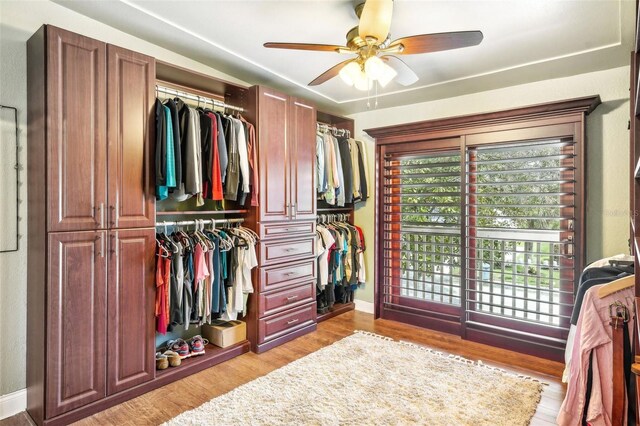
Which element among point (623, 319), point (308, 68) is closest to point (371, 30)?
point (308, 68)

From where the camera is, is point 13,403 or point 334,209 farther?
point 334,209

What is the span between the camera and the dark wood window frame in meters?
2.98

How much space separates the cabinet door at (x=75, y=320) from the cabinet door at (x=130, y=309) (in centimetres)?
5

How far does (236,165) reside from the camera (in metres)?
2.95

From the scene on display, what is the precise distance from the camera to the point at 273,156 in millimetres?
3283

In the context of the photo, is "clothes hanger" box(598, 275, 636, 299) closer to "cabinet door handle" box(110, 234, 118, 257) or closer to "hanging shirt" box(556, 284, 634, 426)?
"hanging shirt" box(556, 284, 634, 426)

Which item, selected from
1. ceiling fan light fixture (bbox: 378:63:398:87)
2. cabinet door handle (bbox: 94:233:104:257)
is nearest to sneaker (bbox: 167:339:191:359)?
cabinet door handle (bbox: 94:233:104:257)

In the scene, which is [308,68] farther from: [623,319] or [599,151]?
[623,319]

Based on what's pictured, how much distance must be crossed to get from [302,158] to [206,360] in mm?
2047

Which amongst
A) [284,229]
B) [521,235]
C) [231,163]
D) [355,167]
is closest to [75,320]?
[231,163]

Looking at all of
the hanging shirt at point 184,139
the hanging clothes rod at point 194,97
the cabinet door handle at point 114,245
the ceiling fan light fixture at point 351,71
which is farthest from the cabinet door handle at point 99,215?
the ceiling fan light fixture at point 351,71

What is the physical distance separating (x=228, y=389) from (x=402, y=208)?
2.65m

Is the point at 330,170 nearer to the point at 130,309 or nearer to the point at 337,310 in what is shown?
the point at 337,310

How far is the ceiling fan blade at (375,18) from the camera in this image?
5.75ft
